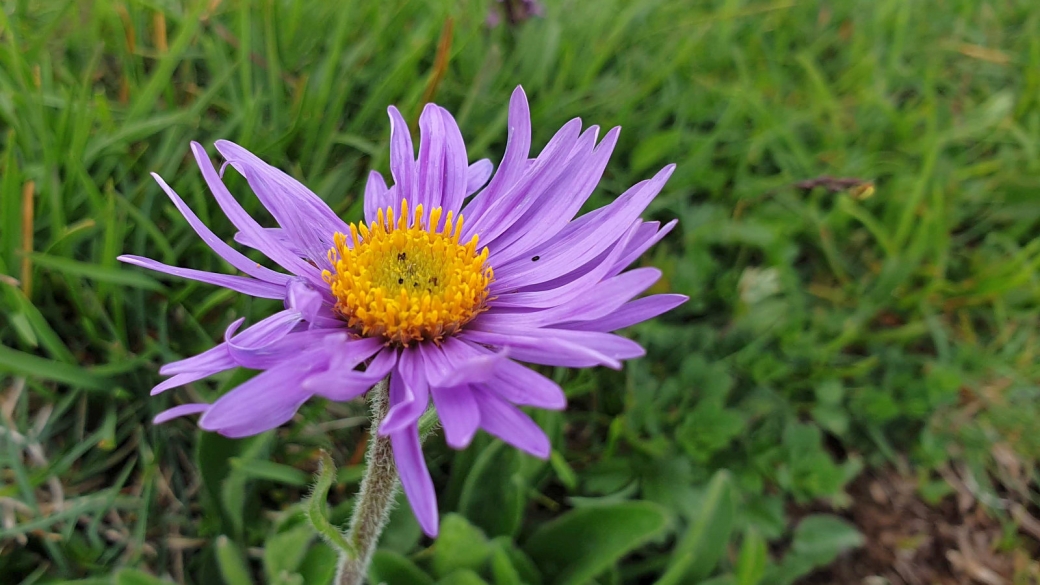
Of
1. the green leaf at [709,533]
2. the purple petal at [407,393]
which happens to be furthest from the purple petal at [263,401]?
the green leaf at [709,533]

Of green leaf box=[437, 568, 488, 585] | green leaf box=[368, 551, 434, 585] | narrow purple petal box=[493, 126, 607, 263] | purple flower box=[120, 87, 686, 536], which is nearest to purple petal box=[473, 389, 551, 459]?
purple flower box=[120, 87, 686, 536]

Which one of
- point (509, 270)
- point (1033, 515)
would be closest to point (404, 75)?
point (509, 270)

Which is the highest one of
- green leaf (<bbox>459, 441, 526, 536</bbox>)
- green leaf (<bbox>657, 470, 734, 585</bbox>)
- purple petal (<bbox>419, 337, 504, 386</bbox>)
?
purple petal (<bbox>419, 337, 504, 386</bbox>)

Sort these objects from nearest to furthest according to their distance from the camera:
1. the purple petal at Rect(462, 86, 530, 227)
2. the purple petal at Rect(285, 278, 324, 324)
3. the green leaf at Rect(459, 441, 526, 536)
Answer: the purple petal at Rect(285, 278, 324, 324) → the purple petal at Rect(462, 86, 530, 227) → the green leaf at Rect(459, 441, 526, 536)

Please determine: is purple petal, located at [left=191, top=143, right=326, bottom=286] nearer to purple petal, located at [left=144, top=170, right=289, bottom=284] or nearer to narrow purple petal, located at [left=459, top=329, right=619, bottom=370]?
purple petal, located at [left=144, top=170, right=289, bottom=284]

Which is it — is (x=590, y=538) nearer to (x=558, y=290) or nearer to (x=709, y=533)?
(x=709, y=533)

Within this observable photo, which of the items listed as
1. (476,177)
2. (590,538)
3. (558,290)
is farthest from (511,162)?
(590,538)

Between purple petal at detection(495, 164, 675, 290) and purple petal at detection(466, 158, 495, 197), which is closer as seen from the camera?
purple petal at detection(495, 164, 675, 290)
